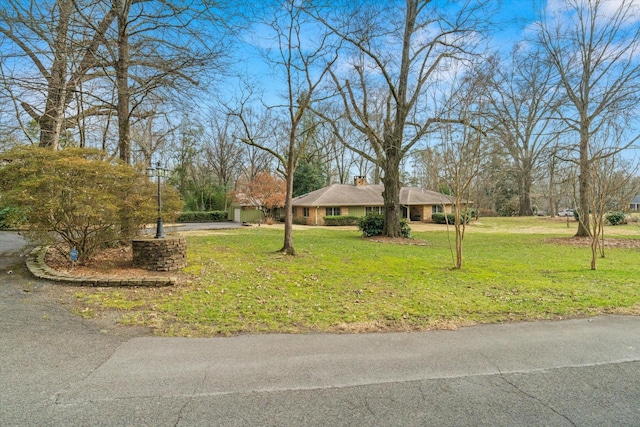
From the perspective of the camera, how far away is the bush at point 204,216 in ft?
108

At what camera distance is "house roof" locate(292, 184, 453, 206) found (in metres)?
31.2

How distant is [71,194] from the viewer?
22.8 feet

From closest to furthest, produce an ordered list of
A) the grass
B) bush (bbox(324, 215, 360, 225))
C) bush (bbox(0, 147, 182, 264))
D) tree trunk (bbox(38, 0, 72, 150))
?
the grass → bush (bbox(0, 147, 182, 264)) → tree trunk (bbox(38, 0, 72, 150)) → bush (bbox(324, 215, 360, 225))

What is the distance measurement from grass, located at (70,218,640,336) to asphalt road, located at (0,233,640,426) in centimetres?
46

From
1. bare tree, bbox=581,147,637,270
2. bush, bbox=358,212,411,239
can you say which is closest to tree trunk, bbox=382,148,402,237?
bush, bbox=358,212,411,239

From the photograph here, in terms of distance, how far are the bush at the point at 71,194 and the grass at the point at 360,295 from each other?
1975mm

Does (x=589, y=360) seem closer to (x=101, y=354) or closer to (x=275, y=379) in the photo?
(x=275, y=379)

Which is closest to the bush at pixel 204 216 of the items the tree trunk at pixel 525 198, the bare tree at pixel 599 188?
the bare tree at pixel 599 188

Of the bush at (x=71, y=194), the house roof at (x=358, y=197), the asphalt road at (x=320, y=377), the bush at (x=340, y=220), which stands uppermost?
the house roof at (x=358, y=197)

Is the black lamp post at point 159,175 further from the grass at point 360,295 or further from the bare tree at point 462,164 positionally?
the bare tree at point 462,164

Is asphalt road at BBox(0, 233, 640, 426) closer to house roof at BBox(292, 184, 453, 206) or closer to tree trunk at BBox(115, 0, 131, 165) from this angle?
tree trunk at BBox(115, 0, 131, 165)

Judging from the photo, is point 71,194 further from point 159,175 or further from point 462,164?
point 462,164

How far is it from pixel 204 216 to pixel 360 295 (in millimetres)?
30822

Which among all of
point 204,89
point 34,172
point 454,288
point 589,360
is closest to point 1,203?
point 34,172
